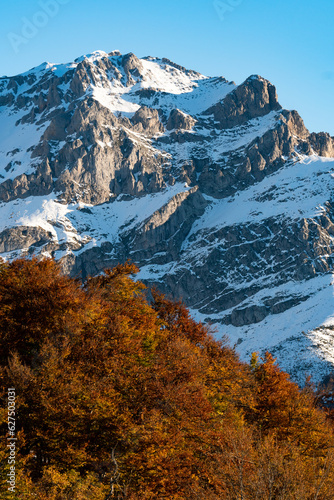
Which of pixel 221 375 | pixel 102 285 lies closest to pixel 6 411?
pixel 221 375

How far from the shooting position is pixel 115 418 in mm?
30312

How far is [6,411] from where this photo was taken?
1120 inches

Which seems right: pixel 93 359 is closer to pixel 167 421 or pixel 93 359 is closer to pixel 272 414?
pixel 167 421

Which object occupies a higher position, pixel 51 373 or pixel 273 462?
pixel 51 373

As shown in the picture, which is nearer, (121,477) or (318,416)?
(121,477)

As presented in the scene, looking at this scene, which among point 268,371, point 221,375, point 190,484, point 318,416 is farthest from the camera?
point 268,371

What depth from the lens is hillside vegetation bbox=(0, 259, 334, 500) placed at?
87.9 feet

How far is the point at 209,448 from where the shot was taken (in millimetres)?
32375

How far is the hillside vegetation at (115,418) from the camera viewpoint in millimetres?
26781

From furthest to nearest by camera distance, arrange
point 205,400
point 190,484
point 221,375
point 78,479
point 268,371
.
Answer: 1. point 268,371
2. point 221,375
3. point 205,400
4. point 190,484
5. point 78,479

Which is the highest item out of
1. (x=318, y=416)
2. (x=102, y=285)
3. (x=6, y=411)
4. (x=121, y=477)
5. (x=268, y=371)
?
(x=102, y=285)

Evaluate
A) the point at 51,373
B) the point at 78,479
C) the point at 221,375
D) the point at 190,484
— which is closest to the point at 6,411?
the point at 51,373

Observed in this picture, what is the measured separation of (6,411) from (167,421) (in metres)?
9.21

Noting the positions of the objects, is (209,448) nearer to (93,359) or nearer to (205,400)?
(205,400)
